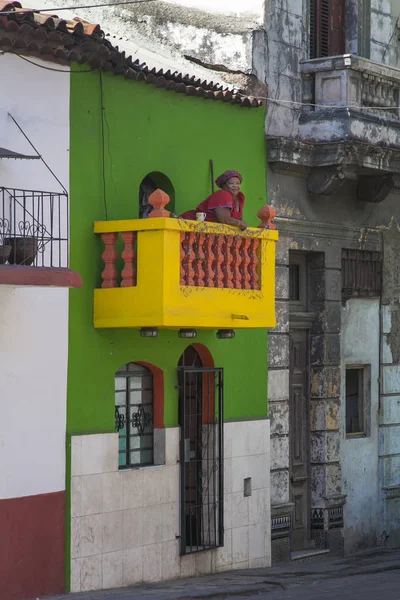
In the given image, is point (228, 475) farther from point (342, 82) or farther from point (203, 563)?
point (342, 82)

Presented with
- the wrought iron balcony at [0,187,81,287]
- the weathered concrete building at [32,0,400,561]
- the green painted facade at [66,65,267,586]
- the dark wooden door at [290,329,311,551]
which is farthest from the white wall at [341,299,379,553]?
the wrought iron balcony at [0,187,81,287]

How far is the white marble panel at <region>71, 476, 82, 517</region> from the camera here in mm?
13461

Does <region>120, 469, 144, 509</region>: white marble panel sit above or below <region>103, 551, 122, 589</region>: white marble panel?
above

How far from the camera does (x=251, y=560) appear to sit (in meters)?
16.0

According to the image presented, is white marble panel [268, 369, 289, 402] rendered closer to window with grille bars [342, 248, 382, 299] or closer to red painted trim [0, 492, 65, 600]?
window with grille bars [342, 248, 382, 299]

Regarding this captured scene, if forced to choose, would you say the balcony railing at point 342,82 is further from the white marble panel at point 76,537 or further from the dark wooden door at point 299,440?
the white marble panel at point 76,537

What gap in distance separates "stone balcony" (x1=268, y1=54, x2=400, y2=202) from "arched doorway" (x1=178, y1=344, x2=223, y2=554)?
2.80m

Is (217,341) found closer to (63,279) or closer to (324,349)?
(324,349)

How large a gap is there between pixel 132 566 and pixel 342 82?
6497 millimetres

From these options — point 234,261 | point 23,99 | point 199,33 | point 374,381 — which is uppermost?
point 199,33

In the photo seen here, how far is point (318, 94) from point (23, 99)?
509 centimetres

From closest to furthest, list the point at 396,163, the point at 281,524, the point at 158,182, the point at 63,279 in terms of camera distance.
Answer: the point at 63,279, the point at 158,182, the point at 281,524, the point at 396,163

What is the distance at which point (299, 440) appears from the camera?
17.4m

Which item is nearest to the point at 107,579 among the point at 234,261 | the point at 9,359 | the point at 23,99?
the point at 9,359
